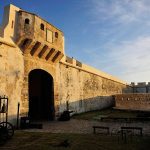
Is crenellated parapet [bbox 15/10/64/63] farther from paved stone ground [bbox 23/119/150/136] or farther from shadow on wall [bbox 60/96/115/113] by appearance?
paved stone ground [bbox 23/119/150/136]

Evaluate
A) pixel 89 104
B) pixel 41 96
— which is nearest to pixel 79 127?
pixel 41 96

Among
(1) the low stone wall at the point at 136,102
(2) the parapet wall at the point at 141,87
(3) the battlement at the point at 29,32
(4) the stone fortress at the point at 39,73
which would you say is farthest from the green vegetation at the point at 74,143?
(2) the parapet wall at the point at 141,87

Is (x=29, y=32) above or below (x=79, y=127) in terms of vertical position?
above

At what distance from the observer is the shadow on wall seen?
17.0 metres

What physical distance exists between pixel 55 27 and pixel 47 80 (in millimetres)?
4005

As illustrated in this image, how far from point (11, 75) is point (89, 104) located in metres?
10.8

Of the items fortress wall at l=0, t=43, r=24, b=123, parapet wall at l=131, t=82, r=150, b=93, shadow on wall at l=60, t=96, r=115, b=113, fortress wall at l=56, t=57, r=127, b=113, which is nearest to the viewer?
fortress wall at l=0, t=43, r=24, b=123

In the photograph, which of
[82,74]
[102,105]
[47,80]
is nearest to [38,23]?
[47,80]

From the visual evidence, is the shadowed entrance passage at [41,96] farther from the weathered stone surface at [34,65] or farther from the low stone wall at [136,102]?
the low stone wall at [136,102]

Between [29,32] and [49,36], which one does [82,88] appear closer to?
[49,36]

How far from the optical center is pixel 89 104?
20688 millimetres

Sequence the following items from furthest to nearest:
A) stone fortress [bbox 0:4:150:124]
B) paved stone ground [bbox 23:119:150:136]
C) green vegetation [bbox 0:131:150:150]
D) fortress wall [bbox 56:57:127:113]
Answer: fortress wall [bbox 56:57:127:113] < stone fortress [bbox 0:4:150:124] < paved stone ground [bbox 23:119:150:136] < green vegetation [bbox 0:131:150:150]

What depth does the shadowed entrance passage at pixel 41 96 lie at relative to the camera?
50.5 feet

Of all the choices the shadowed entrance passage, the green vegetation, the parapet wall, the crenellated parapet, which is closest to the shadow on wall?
the shadowed entrance passage
